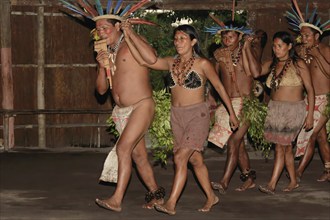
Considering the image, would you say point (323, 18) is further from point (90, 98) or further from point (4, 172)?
point (4, 172)

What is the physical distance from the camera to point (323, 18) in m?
13.1

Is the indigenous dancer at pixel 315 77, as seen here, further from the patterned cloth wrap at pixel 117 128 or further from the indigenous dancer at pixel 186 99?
the patterned cloth wrap at pixel 117 128

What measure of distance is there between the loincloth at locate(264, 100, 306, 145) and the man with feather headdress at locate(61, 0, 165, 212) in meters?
1.65

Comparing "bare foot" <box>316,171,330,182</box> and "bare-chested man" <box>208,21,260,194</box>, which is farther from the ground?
"bare-chested man" <box>208,21,260,194</box>

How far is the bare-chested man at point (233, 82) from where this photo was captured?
9.77 metres

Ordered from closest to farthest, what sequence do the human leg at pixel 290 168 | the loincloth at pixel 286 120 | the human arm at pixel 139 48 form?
the human arm at pixel 139 48, the loincloth at pixel 286 120, the human leg at pixel 290 168

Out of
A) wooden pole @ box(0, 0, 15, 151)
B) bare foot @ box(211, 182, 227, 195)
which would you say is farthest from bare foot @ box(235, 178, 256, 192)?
wooden pole @ box(0, 0, 15, 151)

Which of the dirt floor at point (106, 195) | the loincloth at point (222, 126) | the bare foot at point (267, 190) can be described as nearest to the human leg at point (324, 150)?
the dirt floor at point (106, 195)

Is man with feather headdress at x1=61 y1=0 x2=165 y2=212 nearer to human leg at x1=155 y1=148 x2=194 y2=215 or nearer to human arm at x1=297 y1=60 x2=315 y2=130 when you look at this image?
human leg at x1=155 y1=148 x2=194 y2=215

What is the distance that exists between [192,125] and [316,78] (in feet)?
7.96

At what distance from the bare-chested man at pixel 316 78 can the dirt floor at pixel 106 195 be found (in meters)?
0.38

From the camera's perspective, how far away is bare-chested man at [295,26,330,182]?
1038cm

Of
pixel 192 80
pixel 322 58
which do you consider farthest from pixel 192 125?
pixel 322 58

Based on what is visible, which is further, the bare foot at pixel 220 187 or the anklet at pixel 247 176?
the anklet at pixel 247 176
